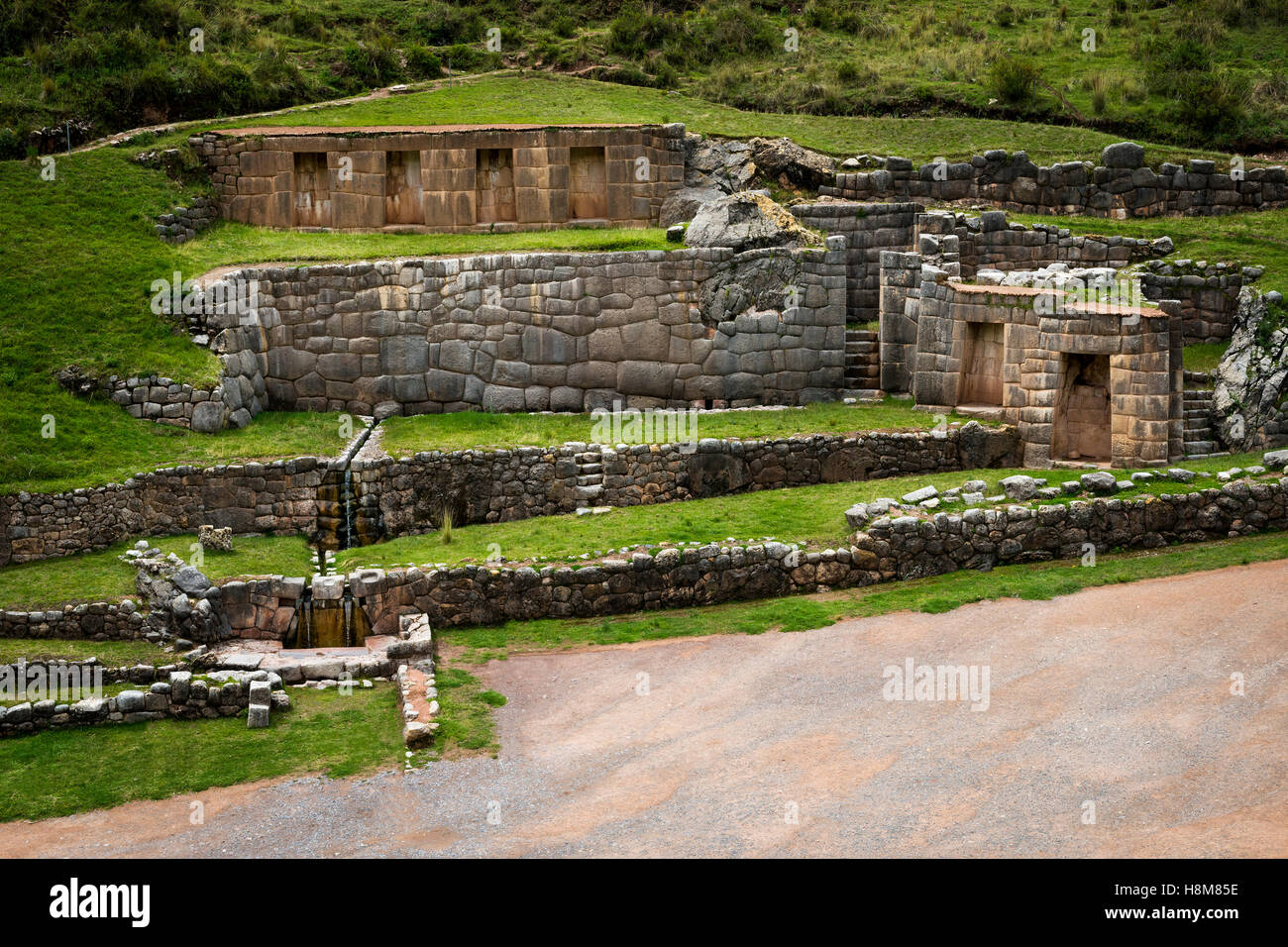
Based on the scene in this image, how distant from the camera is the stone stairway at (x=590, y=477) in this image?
2262cm

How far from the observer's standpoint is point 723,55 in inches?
1467

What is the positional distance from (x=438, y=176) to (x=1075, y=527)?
1338 cm

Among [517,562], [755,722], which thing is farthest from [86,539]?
[755,722]

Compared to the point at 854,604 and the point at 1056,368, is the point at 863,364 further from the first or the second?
the point at 854,604

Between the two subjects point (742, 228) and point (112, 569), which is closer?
point (112, 569)

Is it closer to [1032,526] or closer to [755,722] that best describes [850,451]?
[1032,526]

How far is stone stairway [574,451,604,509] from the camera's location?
2262cm

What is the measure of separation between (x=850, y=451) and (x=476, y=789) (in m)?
9.50

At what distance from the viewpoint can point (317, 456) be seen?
22.5 m

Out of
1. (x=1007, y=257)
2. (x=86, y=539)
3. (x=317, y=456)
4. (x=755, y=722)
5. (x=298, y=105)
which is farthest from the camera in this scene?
(x=298, y=105)

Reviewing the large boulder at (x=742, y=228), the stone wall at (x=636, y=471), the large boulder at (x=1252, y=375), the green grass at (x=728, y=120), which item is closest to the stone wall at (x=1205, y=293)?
the large boulder at (x=1252, y=375)

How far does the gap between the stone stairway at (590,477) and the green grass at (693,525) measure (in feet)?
1.61

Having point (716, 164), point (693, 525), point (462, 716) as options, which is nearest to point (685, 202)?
point (716, 164)

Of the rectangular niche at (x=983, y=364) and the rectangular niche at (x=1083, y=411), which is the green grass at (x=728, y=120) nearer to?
the rectangular niche at (x=983, y=364)
